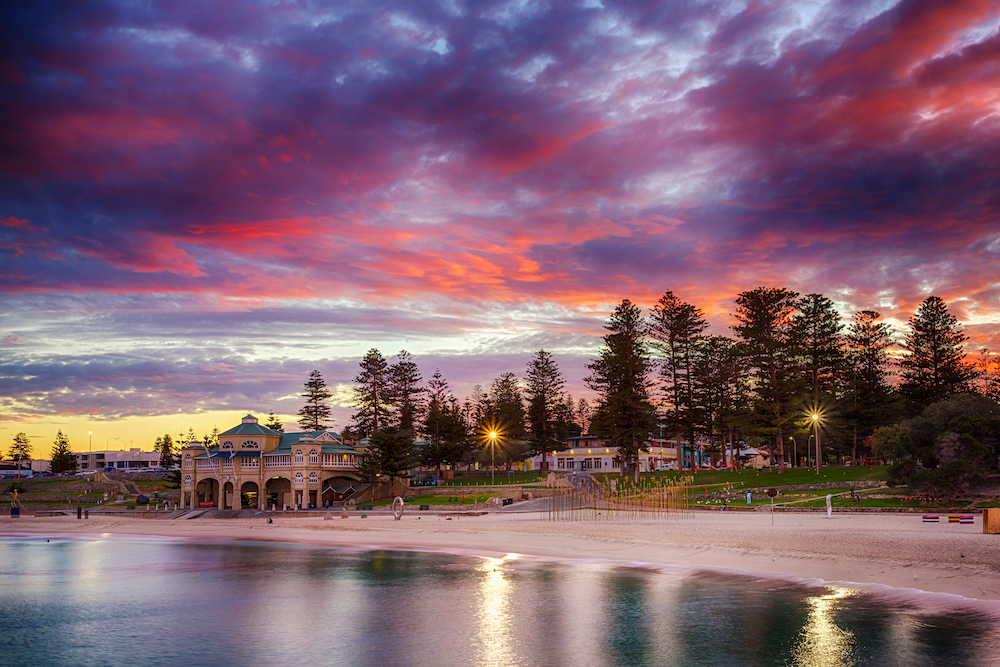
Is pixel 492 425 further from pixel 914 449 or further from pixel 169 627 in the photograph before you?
pixel 169 627

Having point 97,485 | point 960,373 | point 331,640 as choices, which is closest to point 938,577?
point 331,640

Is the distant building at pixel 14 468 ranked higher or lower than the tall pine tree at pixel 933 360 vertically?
lower

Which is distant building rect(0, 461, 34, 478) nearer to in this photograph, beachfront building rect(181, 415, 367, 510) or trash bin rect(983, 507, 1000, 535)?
beachfront building rect(181, 415, 367, 510)

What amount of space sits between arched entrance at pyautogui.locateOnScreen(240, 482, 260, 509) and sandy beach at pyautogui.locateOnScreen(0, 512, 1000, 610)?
17442 mm

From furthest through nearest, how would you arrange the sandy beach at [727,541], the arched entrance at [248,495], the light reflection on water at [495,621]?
the arched entrance at [248,495]
the sandy beach at [727,541]
the light reflection on water at [495,621]

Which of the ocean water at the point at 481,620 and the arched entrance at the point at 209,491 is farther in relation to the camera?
the arched entrance at the point at 209,491

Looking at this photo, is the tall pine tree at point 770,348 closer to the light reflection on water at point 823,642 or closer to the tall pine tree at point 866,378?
the tall pine tree at point 866,378

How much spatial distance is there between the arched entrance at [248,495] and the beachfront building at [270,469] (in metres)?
0.57

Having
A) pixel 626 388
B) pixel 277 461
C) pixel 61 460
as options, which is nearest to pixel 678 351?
pixel 626 388

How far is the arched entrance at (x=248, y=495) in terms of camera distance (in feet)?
262

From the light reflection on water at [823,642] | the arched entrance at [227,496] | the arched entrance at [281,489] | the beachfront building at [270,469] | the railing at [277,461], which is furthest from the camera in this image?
the arched entrance at [227,496]

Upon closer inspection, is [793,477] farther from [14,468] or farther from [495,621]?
[14,468]

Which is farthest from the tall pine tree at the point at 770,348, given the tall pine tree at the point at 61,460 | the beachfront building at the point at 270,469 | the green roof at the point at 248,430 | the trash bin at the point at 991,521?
the tall pine tree at the point at 61,460

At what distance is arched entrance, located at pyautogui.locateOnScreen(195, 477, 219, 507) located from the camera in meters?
78.2
